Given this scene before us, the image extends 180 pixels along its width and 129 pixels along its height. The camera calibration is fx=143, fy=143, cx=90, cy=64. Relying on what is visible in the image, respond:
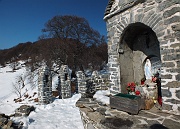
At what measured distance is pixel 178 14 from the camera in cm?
271

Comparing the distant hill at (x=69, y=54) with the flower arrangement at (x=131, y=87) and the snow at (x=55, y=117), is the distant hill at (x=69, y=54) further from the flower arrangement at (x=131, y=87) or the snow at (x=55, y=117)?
the flower arrangement at (x=131, y=87)

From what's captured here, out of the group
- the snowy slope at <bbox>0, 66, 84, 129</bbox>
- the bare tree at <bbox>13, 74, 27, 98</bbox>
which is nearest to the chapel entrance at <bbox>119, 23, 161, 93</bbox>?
the snowy slope at <bbox>0, 66, 84, 129</bbox>

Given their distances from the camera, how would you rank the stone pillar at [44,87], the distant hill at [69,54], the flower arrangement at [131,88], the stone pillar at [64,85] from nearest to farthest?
the flower arrangement at [131,88] < the stone pillar at [44,87] < the stone pillar at [64,85] < the distant hill at [69,54]

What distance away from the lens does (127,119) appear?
9.28 feet

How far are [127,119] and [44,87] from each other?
6983mm

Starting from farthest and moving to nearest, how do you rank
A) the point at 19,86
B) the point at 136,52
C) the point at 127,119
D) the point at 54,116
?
1. the point at 19,86
2. the point at 54,116
3. the point at 136,52
4. the point at 127,119

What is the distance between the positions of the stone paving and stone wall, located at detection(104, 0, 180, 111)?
0.33 m

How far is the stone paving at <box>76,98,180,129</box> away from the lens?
8.25ft

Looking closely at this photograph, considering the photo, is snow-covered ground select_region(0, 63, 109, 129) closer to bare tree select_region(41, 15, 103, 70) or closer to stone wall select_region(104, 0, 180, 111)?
stone wall select_region(104, 0, 180, 111)

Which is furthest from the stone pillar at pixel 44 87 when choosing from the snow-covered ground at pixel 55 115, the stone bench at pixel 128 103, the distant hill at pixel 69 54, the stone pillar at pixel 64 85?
the stone bench at pixel 128 103

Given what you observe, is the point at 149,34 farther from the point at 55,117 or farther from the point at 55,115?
the point at 55,115

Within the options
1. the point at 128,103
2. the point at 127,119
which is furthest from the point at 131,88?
the point at 127,119

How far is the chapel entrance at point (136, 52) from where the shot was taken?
13.0 feet

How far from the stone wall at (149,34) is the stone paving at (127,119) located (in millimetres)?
330
